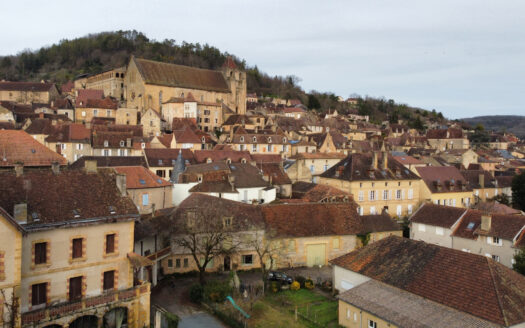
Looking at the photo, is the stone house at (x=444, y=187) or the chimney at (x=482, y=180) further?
the chimney at (x=482, y=180)

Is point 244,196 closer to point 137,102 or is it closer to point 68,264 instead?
point 68,264

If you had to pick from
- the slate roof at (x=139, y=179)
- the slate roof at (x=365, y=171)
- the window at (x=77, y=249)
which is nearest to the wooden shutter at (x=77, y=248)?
the window at (x=77, y=249)

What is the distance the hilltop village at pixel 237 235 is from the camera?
797 inches

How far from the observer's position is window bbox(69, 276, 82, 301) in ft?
69.1

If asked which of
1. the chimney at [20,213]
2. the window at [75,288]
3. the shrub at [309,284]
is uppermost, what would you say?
the chimney at [20,213]

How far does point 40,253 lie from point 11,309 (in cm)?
276

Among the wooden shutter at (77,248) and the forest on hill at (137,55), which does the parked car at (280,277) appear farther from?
the forest on hill at (137,55)

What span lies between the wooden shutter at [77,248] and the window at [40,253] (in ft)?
4.29

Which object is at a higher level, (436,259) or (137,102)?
(137,102)

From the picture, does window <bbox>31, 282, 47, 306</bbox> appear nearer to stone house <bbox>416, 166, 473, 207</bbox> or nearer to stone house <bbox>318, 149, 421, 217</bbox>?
stone house <bbox>318, 149, 421, 217</bbox>

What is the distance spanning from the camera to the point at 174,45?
145750mm

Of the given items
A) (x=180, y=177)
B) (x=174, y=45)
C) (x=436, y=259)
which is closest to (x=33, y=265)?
(x=436, y=259)

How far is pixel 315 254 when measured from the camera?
34.0m

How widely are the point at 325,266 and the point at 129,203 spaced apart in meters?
17.3
